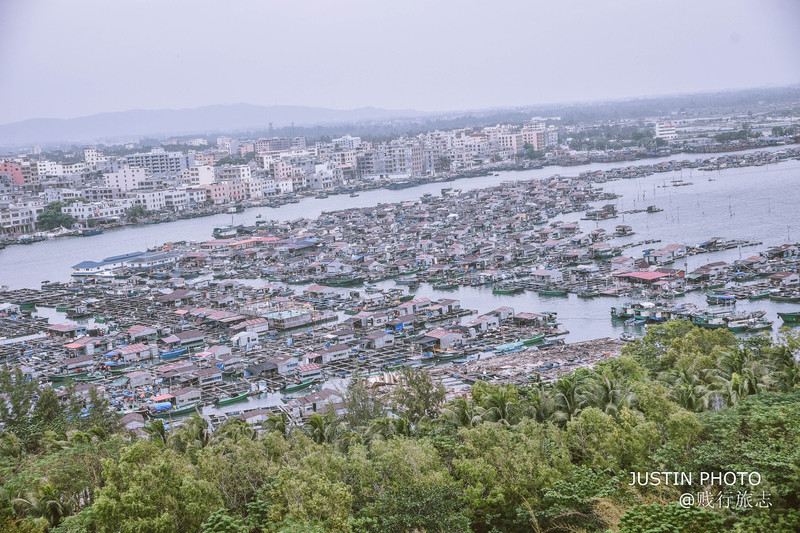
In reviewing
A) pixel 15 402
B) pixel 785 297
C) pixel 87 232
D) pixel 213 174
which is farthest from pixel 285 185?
pixel 15 402

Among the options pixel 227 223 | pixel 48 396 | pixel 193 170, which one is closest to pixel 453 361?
pixel 48 396

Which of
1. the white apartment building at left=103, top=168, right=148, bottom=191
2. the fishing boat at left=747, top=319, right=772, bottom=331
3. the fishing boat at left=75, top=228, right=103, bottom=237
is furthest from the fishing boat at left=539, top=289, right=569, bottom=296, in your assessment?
A: the white apartment building at left=103, top=168, right=148, bottom=191

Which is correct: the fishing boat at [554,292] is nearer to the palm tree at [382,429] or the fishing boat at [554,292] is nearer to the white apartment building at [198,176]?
the palm tree at [382,429]

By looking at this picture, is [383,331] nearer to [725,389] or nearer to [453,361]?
[453,361]

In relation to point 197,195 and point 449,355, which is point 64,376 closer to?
point 449,355

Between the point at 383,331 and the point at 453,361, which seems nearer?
the point at 453,361

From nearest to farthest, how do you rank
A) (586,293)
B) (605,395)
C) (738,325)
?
1. (605,395)
2. (738,325)
3. (586,293)
